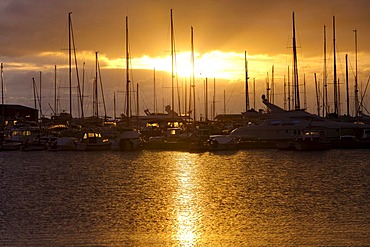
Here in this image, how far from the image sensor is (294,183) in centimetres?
4447

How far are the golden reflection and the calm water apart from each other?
43 millimetres

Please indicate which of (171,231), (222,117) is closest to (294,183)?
(171,231)

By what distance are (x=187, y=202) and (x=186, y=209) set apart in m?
2.84

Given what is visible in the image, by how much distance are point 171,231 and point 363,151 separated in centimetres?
5060

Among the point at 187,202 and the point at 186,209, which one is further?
the point at 187,202

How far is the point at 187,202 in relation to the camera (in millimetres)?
35125

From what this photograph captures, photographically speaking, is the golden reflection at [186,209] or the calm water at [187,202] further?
the calm water at [187,202]

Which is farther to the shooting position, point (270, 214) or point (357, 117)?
point (357, 117)

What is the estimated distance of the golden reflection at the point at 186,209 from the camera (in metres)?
24.3

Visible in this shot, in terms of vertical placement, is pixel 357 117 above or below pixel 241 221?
above

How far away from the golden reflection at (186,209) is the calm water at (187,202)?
0.04 metres

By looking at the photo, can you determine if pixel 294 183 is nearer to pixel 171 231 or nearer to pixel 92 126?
pixel 171 231

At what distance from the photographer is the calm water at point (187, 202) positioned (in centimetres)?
2447

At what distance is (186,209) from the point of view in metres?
32.3
